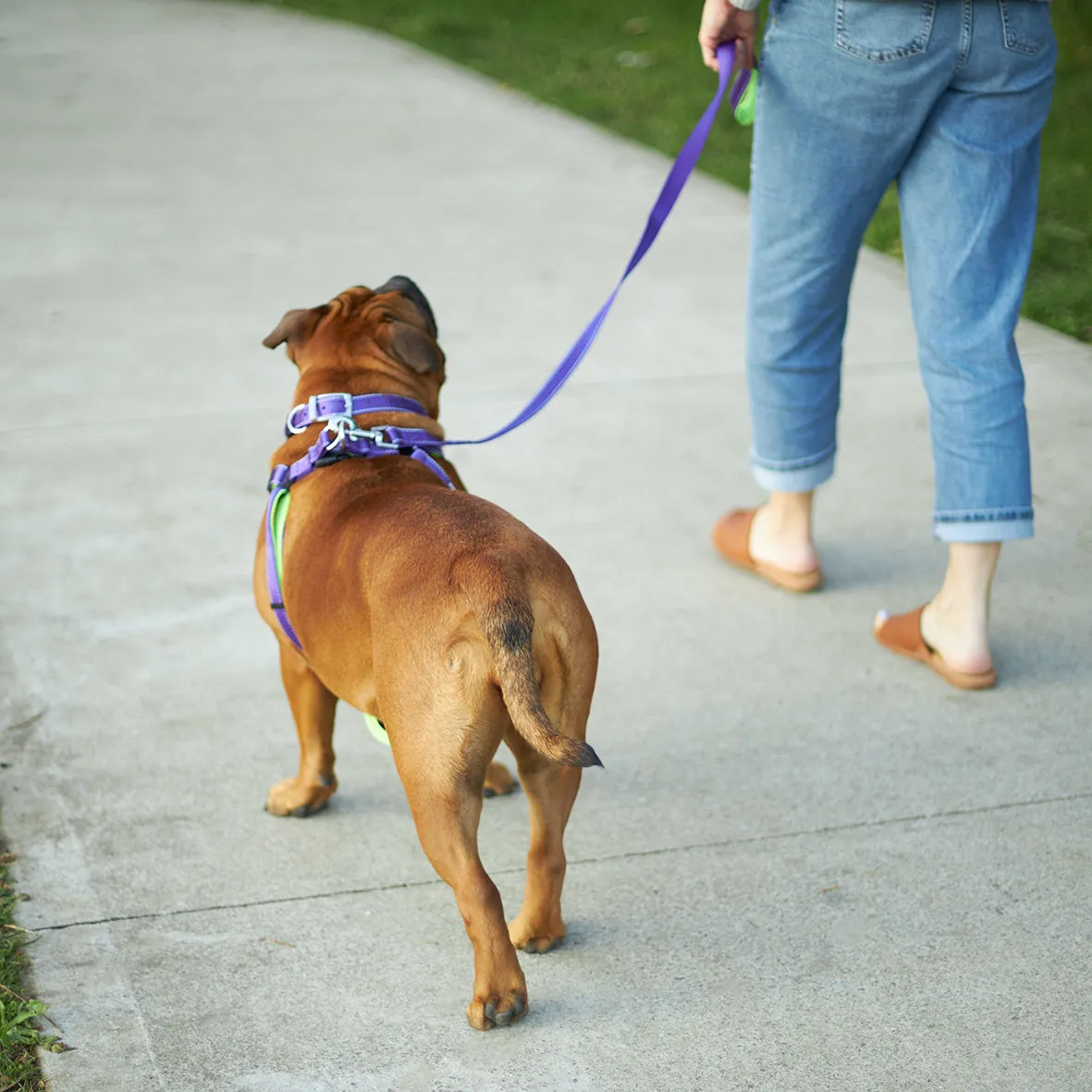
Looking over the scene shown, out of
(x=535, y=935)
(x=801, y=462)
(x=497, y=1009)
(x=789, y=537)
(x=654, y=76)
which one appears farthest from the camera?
(x=654, y=76)

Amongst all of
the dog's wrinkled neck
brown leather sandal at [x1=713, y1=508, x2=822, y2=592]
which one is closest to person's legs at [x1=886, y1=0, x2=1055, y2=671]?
brown leather sandal at [x1=713, y1=508, x2=822, y2=592]

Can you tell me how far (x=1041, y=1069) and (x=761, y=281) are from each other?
208 centimetres

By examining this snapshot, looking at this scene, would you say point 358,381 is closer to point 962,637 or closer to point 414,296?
point 414,296

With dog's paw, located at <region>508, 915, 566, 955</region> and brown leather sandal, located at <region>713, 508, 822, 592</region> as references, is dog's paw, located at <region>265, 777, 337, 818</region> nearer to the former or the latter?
dog's paw, located at <region>508, 915, 566, 955</region>

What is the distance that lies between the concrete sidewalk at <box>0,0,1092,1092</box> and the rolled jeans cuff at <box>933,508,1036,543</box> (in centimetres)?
41

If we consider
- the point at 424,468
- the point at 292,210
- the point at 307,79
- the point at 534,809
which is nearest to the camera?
the point at 534,809

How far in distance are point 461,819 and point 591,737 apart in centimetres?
111

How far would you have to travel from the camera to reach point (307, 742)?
3180 mm

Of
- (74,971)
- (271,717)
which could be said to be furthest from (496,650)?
(271,717)

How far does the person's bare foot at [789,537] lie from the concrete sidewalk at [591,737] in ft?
0.40

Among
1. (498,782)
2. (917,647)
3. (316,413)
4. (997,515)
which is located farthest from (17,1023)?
(997,515)

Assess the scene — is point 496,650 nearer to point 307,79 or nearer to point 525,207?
point 525,207

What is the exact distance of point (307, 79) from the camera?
1058 centimetres

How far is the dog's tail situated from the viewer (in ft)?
7.51
